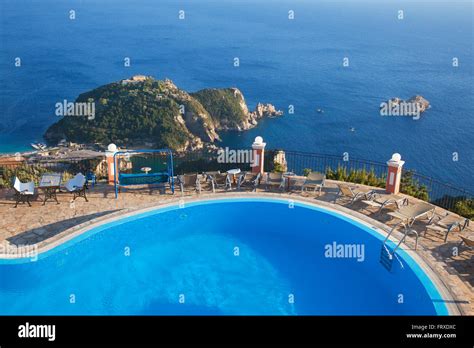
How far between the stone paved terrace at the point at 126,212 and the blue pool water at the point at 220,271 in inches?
14.8

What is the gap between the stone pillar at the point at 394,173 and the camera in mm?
13188

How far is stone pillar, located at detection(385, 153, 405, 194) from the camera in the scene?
1319 centimetres

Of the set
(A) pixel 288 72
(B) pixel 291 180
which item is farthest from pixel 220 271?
(A) pixel 288 72

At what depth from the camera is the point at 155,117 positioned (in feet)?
241

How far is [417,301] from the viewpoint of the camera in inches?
370

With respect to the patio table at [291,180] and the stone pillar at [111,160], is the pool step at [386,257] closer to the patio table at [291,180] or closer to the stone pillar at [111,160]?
the patio table at [291,180]

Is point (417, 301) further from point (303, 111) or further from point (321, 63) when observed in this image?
point (321, 63)
